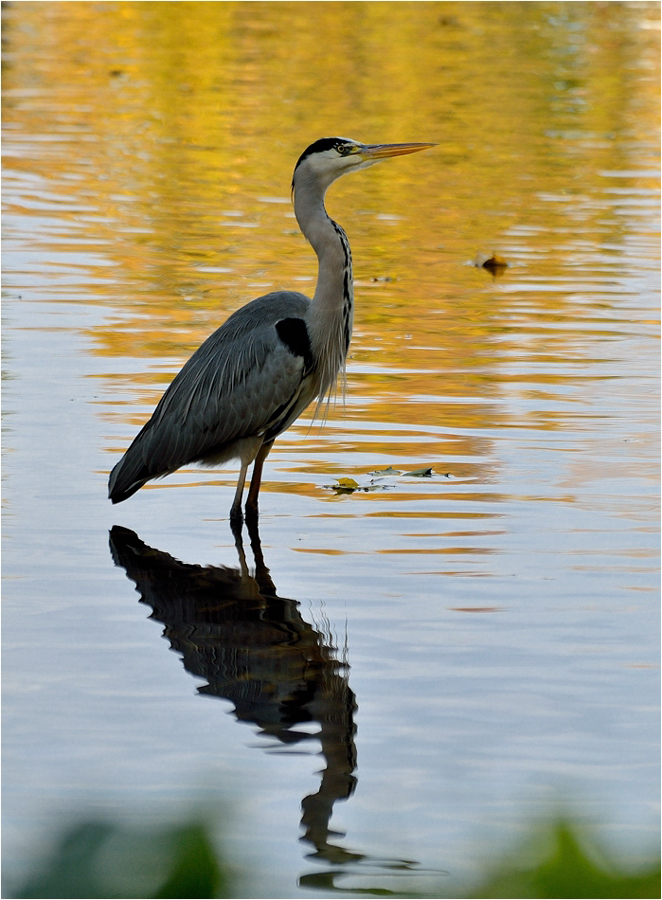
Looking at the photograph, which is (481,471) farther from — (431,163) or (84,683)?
(431,163)

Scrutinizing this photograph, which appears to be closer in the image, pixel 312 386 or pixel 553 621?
pixel 553 621

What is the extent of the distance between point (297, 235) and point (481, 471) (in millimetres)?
6461

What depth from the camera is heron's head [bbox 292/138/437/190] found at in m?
6.34

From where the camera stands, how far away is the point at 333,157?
20.9 ft

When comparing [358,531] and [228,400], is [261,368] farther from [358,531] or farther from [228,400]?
[358,531]

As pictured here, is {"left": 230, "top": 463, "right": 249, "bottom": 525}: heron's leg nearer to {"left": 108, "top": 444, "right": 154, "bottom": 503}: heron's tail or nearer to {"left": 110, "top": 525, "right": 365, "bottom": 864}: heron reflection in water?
{"left": 110, "top": 525, "right": 365, "bottom": 864}: heron reflection in water

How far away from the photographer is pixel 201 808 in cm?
86

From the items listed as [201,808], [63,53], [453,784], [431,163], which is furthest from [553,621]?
[63,53]

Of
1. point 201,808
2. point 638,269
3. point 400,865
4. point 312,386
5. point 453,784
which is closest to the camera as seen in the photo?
point 201,808

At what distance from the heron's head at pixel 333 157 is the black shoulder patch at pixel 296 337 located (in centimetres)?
66

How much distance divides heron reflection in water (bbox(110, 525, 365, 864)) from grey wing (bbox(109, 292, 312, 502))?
422 mm

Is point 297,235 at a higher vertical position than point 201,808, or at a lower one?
lower

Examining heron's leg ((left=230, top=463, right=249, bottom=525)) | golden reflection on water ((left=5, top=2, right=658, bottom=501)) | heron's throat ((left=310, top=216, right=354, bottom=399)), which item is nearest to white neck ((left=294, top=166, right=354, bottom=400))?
heron's throat ((left=310, top=216, right=354, bottom=399))

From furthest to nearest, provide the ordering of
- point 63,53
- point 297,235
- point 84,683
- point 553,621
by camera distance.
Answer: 1. point 63,53
2. point 297,235
3. point 553,621
4. point 84,683
